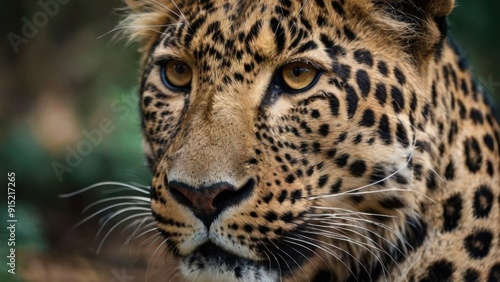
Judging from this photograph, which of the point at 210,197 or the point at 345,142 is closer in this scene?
the point at 210,197

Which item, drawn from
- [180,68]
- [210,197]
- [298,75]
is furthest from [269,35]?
[210,197]

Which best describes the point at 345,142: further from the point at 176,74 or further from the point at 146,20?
the point at 146,20

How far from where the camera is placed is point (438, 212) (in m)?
4.05

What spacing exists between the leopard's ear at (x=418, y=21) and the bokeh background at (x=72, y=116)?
11.6ft

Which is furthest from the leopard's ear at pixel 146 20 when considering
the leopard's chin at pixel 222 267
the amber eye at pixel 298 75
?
the leopard's chin at pixel 222 267

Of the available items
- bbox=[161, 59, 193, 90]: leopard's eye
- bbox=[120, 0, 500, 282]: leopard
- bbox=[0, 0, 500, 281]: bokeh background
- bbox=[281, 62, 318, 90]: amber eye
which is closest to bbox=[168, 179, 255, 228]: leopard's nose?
bbox=[120, 0, 500, 282]: leopard

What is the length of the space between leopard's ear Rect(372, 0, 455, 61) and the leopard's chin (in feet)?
4.30

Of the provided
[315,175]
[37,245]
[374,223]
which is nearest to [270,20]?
[315,175]

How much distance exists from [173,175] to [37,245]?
12.2ft

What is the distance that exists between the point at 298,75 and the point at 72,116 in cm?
495

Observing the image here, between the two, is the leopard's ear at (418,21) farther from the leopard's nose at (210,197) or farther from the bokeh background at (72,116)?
the bokeh background at (72,116)

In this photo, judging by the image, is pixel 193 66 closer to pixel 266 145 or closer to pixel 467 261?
pixel 266 145

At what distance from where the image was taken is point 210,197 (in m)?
3.62

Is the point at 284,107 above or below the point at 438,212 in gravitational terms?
above
